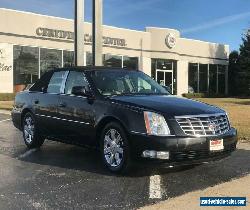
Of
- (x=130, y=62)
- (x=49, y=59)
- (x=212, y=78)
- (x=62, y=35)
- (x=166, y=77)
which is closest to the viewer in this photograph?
(x=49, y=59)

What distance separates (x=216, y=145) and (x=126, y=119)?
4.30 feet

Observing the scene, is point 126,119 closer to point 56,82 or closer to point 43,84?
point 56,82

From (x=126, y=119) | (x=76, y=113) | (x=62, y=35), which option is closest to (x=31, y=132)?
(x=76, y=113)

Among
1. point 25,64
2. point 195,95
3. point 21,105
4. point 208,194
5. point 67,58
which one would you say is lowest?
point 208,194

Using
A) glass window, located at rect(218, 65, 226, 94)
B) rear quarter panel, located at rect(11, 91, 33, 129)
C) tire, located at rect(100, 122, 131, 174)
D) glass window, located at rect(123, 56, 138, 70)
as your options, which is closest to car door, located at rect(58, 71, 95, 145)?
tire, located at rect(100, 122, 131, 174)

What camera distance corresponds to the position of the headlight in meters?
6.69

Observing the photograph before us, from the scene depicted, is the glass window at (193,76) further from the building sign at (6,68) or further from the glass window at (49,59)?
the building sign at (6,68)

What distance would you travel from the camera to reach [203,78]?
154 feet

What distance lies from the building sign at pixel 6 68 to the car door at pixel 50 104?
2158cm

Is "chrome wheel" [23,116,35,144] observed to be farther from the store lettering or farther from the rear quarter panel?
the store lettering

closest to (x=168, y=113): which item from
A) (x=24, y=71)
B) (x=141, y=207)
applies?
(x=141, y=207)

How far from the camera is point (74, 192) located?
6.16 m

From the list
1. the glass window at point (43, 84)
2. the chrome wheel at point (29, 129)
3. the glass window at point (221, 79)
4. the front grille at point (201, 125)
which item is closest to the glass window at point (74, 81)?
the glass window at point (43, 84)

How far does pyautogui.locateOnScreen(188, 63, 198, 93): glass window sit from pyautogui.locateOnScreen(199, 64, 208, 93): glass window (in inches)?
27.2
